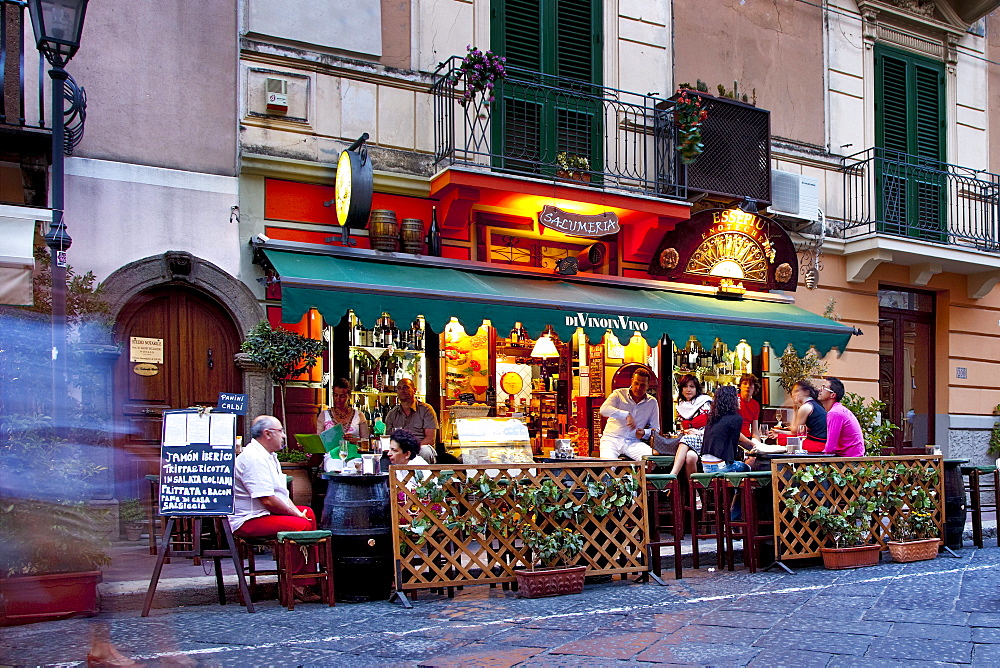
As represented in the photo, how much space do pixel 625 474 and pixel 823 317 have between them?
24.8 feet

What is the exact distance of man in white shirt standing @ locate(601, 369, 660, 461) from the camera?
478 inches

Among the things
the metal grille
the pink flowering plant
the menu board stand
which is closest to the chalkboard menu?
the menu board stand

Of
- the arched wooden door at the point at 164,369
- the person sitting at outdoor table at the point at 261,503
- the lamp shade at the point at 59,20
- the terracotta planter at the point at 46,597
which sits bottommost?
the terracotta planter at the point at 46,597

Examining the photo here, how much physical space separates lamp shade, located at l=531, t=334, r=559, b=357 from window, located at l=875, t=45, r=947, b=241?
6.40m

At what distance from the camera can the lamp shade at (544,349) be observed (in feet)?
43.6

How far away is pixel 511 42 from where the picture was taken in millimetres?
13414

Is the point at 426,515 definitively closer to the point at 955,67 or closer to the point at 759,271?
the point at 759,271

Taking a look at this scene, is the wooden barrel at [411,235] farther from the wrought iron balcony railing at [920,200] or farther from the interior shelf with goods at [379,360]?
the wrought iron balcony railing at [920,200]

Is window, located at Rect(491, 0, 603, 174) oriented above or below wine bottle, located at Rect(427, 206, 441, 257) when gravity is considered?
above

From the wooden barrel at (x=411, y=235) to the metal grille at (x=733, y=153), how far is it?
164 inches

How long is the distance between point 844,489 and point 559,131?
6366 millimetres

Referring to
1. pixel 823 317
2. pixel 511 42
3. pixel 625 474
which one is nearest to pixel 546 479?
pixel 625 474

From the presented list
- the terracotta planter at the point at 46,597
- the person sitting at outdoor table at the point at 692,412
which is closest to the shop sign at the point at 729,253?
the person sitting at outdoor table at the point at 692,412

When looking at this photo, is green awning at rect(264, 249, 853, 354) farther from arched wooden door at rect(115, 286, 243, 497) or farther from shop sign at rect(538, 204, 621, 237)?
arched wooden door at rect(115, 286, 243, 497)
